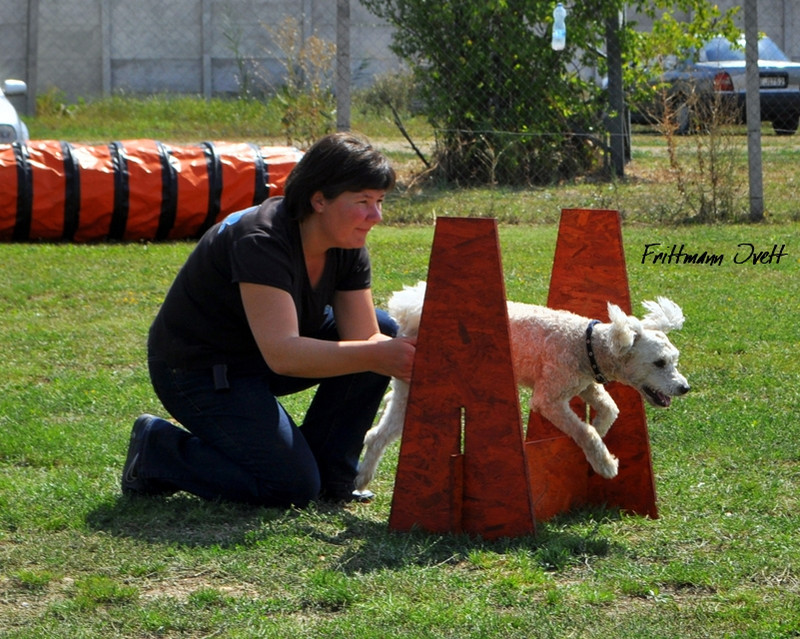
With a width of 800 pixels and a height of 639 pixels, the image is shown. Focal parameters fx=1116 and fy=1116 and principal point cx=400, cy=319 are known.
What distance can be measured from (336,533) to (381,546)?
0.24 meters

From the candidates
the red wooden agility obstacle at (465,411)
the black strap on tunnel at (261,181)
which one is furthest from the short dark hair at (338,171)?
the black strap on tunnel at (261,181)

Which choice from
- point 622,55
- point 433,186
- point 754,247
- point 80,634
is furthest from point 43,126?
point 80,634

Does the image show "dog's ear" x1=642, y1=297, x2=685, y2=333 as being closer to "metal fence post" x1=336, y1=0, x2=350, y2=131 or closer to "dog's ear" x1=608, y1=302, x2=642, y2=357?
"dog's ear" x1=608, y1=302, x2=642, y2=357

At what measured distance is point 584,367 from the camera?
402 centimetres

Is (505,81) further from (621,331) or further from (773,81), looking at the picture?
(621,331)

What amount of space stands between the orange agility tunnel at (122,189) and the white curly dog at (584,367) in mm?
5579

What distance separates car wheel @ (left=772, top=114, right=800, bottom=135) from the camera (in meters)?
16.0

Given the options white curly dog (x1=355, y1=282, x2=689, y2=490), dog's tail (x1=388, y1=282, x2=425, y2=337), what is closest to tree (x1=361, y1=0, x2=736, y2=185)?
dog's tail (x1=388, y1=282, x2=425, y2=337)

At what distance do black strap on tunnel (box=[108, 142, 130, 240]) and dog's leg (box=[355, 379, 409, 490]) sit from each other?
5726 millimetres

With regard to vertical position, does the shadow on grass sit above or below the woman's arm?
below

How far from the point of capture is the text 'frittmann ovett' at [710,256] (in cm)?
862

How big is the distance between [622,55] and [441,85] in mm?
1983

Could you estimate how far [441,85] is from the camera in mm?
11906

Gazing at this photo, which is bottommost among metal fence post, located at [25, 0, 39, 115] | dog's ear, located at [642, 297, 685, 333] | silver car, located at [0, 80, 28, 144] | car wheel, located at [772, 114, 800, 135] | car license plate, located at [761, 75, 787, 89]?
dog's ear, located at [642, 297, 685, 333]
